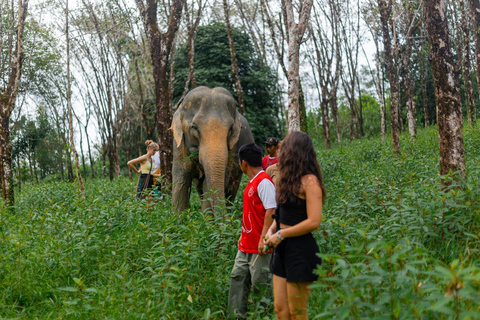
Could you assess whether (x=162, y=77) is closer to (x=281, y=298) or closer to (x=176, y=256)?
(x=176, y=256)

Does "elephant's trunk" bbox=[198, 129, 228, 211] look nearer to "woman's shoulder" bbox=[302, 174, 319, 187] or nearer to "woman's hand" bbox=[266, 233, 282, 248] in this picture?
"woman's hand" bbox=[266, 233, 282, 248]

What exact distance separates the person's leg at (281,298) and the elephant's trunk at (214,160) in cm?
308

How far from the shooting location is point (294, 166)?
3.29 metres

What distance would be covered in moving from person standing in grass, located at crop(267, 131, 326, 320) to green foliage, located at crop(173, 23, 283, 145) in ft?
54.2

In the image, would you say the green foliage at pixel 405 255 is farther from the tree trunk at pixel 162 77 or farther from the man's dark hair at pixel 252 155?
the tree trunk at pixel 162 77

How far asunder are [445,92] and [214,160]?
3.44 metres

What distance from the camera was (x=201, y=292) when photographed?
4.58 meters

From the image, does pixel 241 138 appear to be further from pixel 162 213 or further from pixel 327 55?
pixel 327 55

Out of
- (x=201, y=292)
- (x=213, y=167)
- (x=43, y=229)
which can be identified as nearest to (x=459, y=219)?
(x=201, y=292)

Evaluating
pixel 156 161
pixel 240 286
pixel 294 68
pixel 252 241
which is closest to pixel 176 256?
pixel 240 286

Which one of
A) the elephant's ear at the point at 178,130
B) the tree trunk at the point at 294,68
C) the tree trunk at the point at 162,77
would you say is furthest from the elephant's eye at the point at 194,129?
the tree trunk at the point at 162,77

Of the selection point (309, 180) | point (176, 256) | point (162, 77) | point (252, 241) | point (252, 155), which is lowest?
point (176, 256)

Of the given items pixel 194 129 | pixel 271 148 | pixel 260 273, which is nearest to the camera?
pixel 260 273

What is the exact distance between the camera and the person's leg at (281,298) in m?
3.39
